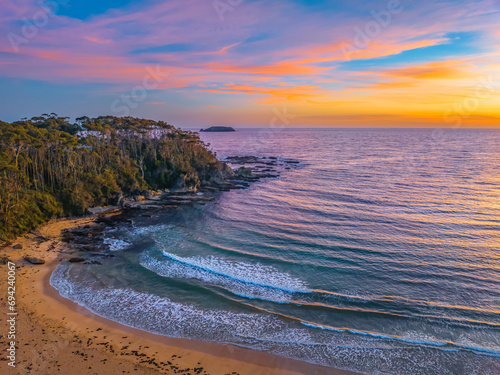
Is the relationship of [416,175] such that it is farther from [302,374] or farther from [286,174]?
[302,374]

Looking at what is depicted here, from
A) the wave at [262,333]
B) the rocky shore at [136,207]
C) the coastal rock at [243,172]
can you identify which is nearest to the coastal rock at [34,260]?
the rocky shore at [136,207]

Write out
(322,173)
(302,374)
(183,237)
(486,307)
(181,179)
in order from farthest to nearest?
(322,173) < (181,179) < (183,237) < (486,307) < (302,374)

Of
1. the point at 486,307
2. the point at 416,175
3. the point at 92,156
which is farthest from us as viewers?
the point at 416,175

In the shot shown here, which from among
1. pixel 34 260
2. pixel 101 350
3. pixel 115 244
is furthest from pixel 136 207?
pixel 101 350

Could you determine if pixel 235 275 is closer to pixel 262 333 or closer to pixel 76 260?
pixel 262 333

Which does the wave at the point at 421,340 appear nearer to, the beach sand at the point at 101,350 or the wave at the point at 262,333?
the wave at the point at 262,333

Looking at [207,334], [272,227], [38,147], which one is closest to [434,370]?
[207,334]

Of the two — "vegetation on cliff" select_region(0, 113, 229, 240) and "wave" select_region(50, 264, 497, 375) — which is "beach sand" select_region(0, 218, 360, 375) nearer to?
"wave" select_region(50, 264, 497, 375)
